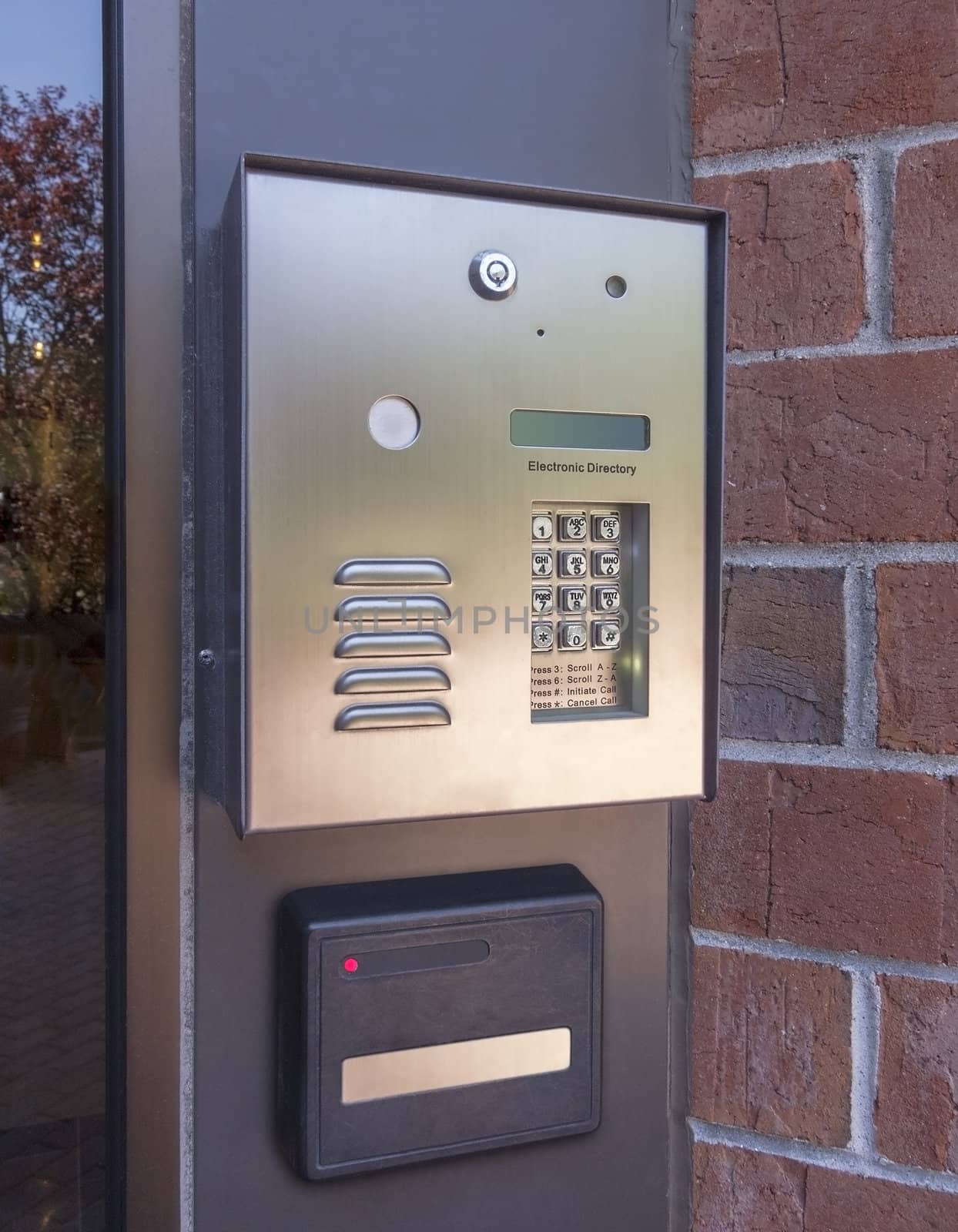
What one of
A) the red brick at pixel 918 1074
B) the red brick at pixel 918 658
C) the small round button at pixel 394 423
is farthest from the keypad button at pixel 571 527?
the red brick at pixel 918 1074

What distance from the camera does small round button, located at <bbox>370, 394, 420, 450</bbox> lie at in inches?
20.7

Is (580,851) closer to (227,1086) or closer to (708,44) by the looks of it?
(227,1086)

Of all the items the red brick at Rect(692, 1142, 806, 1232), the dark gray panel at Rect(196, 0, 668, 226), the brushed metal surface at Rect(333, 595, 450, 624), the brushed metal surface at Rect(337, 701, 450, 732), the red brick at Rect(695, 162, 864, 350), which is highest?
the dark gray panel at Rect(196, 0, 668, 226)

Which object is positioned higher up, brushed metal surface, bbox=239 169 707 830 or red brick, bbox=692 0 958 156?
red brick, bbox=692 0 958 156

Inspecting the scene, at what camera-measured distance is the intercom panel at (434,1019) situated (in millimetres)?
558

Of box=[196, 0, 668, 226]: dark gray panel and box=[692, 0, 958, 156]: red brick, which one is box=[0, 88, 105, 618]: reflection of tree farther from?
box=[692, 0, 958, 156]: red brick

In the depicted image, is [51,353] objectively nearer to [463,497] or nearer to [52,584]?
[52,584]

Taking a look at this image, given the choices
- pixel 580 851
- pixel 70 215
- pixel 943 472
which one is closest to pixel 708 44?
pixel 943 472

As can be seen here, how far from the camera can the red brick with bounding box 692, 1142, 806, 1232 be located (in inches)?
25.2

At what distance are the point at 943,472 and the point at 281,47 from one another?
0.47 m

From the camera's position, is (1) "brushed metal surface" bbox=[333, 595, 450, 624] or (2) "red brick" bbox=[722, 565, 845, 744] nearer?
(1) "brushed metal surface" bbox=[333, 595, 450, 624]

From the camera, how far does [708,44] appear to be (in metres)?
0.64

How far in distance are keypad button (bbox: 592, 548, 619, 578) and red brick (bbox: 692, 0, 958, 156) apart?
0.28 meters

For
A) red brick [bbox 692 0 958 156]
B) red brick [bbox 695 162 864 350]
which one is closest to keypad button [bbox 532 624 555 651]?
red brick [bbox 695 162 864 350]
